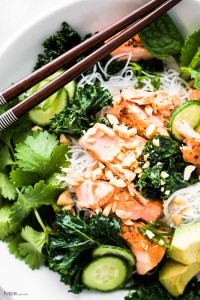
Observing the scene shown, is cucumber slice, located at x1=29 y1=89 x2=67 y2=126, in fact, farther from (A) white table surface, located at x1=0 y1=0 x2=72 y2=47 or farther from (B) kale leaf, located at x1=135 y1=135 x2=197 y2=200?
(A) white table surface, located at x1=0 y1=0 x2=72 y2=47

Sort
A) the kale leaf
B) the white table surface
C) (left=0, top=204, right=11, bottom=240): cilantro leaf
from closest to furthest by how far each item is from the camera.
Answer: the kale leaf
(left=0, top=204, right=11, bottom=240): cilantro leaf
the white table surface

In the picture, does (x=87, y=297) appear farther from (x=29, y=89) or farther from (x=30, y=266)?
(x=29, y=89)

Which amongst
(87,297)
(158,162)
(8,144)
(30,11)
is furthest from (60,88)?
(87,297)

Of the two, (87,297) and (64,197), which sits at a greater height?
(64,197)

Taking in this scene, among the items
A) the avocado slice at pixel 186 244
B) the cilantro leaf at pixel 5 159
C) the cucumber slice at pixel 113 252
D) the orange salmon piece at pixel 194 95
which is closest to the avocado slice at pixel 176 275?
the avocado slice at pixel 186 244

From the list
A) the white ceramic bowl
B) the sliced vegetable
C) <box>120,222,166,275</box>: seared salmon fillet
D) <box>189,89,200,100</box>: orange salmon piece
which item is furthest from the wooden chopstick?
<box>120,222,166,275</box>: seared salmon fillet

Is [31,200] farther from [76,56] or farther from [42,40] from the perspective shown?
[42,40]
